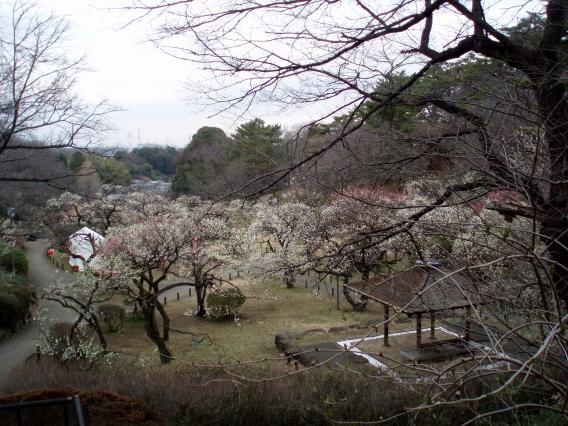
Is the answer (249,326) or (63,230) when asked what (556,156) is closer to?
(249,326)

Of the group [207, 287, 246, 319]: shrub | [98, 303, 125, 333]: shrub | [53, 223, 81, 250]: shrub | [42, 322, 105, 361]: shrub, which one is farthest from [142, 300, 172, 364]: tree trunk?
[53, 223, 81, 250]: shrub

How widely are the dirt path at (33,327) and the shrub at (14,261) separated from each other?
803 millimetres

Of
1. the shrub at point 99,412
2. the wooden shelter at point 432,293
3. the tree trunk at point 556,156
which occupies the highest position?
the tree trunk at point 556,156

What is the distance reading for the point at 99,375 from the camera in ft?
19.5

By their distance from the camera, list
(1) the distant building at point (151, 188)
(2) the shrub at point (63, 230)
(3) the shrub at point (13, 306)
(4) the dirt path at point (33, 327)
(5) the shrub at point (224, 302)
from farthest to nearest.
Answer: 1. (1) the distant building at point (151, 188)
2. (2) the shrub at point (63, 230)
3. (5) the shrub at point (224, 302)
4. (3) the shrub at point (13, 306)
5. (4) the dirt path at point (33, 327)

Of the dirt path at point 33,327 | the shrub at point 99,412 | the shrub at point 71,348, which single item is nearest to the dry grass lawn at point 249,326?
the shrub at point 71,348

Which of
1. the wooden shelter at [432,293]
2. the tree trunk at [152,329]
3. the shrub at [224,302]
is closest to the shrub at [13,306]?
the tree trunk at [152,329]

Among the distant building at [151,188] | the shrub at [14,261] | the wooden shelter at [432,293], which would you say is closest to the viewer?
the wooden shelter at [432,293]

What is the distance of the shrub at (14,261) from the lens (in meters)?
18.0

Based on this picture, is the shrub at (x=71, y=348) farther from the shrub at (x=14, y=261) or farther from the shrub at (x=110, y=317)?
the shrub at (x=14, y=261)

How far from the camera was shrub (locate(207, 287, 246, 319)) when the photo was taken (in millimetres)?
14445

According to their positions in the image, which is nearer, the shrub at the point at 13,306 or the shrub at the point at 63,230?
the shrub at the point at 13,306

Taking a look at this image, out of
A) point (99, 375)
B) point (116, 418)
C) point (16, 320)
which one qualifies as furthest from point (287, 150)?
point (16, 320)

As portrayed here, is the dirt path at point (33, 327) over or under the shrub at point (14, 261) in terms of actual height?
under
